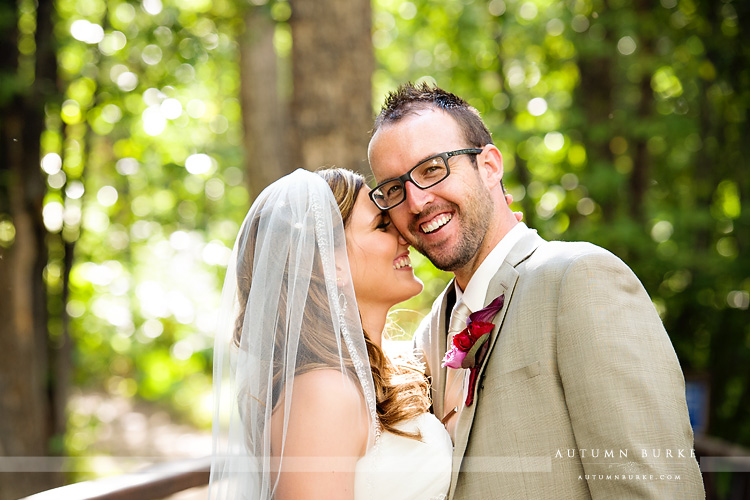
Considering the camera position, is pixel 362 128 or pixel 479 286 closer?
pixel 479 286

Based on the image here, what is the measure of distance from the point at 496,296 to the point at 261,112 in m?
6.00

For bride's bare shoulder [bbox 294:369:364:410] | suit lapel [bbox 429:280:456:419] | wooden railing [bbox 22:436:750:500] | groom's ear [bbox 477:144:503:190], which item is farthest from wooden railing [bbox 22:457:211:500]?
groom's ear [bbox 477:144:503:190]

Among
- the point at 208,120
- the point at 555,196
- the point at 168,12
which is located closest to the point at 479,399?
the point at 168,12

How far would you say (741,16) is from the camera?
5.91m

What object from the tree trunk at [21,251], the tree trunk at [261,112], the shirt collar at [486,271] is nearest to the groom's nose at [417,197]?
the shirt collar at [486,271]

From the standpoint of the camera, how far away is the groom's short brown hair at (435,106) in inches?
102

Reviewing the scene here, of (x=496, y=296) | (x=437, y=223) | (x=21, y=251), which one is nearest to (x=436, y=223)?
(x=437, y=223)

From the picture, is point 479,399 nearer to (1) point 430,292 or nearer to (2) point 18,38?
(2) point 18,38

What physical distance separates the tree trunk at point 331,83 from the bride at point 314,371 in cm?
177

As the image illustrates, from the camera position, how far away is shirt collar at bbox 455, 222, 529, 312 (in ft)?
8.07

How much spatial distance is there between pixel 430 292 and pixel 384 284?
6955 mm

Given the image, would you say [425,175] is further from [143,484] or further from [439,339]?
[143,484]

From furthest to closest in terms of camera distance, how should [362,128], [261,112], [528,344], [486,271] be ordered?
[261,112], [362,128], [486,271], [528,344]

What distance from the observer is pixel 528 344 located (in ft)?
7.00
